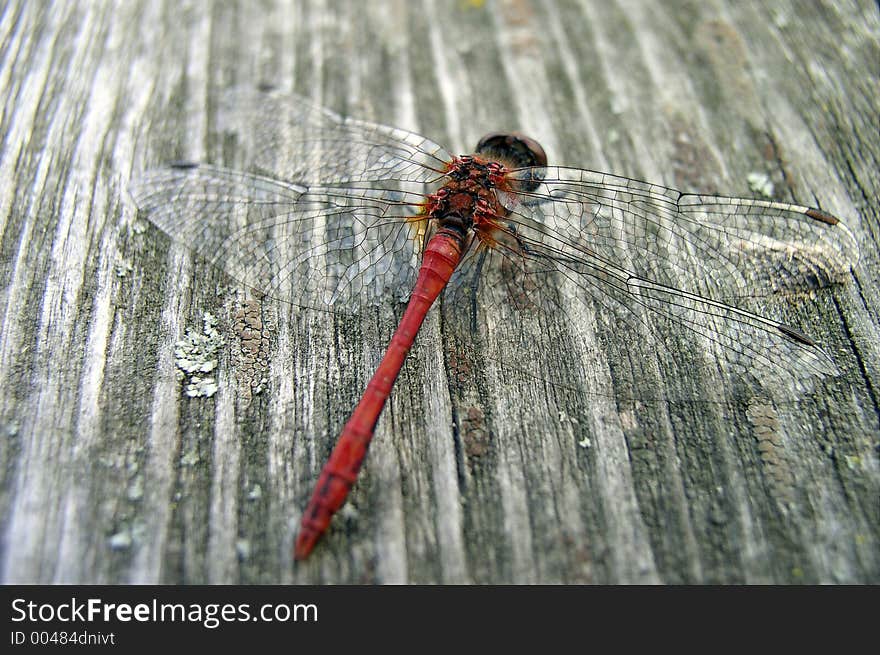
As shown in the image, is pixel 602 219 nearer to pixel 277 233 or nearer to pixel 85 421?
pixel 277 233

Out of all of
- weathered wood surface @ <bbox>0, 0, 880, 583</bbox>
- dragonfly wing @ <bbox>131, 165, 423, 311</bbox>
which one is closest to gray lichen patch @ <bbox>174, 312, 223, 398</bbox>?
weathered wood surface @ <bbox>0, 0, 880, 583</bbox>

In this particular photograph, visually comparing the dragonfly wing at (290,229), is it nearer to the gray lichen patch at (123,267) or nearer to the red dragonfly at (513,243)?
the red dragonfly at (513,243)

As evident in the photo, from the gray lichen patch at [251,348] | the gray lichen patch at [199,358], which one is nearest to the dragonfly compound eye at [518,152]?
the gray lichen patch at [251,348]

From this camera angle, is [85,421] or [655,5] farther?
[655,5]

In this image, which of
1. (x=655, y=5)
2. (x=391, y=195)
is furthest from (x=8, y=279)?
(x=655, y=5)

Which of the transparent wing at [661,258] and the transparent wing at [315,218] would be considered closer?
the transparent wing at [661,258]

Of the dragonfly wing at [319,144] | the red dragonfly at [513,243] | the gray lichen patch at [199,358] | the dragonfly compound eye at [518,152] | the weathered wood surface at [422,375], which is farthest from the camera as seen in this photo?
the dragonfly wing at [319,144]

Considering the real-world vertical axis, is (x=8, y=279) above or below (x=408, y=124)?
below

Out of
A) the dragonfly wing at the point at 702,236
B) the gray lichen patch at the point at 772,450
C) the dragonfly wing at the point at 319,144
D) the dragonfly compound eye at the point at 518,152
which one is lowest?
the gray lichen patch at the point at 772,450
